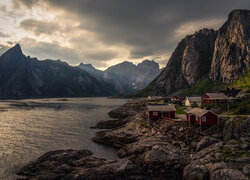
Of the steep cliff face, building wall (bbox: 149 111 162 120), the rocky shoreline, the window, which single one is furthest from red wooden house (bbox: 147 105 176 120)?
the steep cliff face

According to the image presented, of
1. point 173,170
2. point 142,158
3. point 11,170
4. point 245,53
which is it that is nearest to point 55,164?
point 11,170

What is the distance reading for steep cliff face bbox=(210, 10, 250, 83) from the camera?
167375mm

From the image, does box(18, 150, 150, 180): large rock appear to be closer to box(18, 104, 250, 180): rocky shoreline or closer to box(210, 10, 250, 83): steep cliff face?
box(18, 104, 250, 180): rocky shoreline

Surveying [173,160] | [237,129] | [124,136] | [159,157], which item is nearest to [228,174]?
[173,160]

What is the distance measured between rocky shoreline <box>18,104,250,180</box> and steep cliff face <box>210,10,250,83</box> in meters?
157

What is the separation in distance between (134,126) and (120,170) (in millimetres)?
25480

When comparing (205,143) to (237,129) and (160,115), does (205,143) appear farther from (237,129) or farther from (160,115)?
(160,115)

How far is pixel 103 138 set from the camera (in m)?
48.2

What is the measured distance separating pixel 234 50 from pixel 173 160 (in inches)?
7575

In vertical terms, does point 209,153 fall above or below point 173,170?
above

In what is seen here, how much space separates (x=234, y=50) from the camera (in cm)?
17900

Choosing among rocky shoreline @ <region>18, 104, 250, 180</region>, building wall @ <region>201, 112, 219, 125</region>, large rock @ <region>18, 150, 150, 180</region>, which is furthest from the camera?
building wall @ <region>201, 112, 219, 125</region>

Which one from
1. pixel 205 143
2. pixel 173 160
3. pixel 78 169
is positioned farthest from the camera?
pixel 205 143

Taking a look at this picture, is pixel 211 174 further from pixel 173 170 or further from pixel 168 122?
pixel 168 122
